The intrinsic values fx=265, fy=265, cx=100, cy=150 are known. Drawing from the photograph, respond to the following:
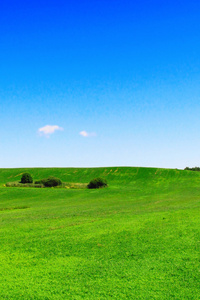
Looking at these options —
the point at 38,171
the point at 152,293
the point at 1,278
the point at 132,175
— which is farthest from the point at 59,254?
the point at 38,171

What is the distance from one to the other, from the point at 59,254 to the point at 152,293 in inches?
185

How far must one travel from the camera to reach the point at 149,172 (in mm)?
93375

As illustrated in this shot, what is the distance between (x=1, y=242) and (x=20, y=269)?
14.2 feet

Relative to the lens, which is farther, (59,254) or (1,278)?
(59,254)

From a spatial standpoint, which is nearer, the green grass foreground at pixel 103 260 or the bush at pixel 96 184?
the green grass foreground at pixel 103 260

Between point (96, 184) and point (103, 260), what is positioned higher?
point (103, 260)

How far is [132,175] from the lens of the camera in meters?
90.4

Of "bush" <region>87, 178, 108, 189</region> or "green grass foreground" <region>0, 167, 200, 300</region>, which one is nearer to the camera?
"green grass foreground" <region>0, 167, 200, 300</region>

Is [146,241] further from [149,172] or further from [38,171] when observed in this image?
[38,171]

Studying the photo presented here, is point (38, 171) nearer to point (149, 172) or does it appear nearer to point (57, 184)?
point (57, 184)

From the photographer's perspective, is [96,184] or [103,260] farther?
[96,184]

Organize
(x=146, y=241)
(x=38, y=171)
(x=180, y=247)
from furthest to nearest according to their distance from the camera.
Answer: (x=38, y=171), (x=146, y=241), (x=180, y=247)

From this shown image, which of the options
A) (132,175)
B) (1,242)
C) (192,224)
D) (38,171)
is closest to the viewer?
(1,242)

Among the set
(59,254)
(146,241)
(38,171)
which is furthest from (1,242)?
(38,171)
